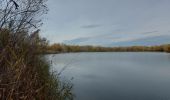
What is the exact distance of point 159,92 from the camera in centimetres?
1079

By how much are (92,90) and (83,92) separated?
0.60m

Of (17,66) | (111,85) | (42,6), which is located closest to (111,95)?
(111,85)

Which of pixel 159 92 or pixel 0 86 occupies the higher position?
pixel 0 86

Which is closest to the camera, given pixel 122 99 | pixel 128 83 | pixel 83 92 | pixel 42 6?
pixel 42 6

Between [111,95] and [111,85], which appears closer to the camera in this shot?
[111,95]

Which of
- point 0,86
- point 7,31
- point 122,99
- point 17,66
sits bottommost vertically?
point 122,99

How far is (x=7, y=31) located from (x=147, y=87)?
29.8ft

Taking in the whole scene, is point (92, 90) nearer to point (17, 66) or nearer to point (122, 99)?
point (122, 99)

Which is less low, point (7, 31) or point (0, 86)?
point (7, 31)

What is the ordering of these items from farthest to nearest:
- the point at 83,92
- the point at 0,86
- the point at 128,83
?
the point at 128,83
the point at 83,92
the point at 0,86

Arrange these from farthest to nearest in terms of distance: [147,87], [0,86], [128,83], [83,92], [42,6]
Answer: [128,83]
[147,87]
[83,92]
[42,6]
[0,86]

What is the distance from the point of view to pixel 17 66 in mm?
2750

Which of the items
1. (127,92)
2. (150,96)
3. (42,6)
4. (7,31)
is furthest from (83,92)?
(7,31)

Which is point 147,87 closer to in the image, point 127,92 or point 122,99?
point 127,92
